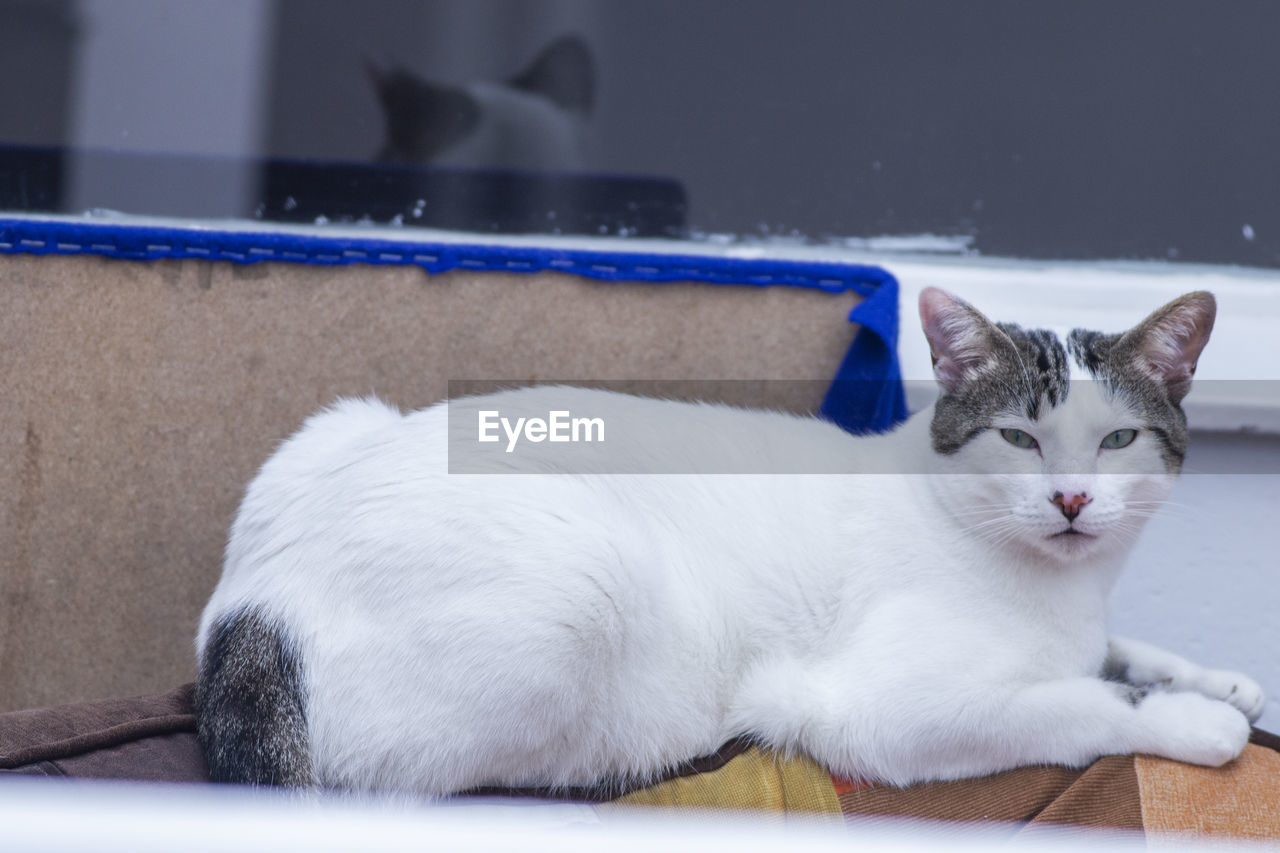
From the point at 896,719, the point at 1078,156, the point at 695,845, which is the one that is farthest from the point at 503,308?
the point at 695,845

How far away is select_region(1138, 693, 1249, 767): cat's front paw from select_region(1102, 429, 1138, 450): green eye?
0.29m

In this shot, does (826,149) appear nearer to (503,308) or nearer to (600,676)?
(503,308)

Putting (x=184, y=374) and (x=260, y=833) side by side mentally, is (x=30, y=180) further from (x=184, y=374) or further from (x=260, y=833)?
(x=260, y=833)

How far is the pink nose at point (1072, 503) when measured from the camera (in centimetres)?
107

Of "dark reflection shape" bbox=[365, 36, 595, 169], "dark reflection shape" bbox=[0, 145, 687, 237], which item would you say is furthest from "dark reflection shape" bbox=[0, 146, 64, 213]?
"dark reflection shape" bbox=[365, 36, 595, 169]

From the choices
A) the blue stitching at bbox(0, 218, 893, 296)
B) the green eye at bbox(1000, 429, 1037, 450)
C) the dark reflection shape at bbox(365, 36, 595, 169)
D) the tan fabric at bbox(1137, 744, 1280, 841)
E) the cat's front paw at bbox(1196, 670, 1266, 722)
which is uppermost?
the dark reflection shape at bbox(365, 36, 595, 169)

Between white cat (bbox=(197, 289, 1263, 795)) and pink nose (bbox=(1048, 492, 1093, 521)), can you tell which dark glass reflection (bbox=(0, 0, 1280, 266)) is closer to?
white cat (bbox=(197, 289, 1263, 795))

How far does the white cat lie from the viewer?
98 centimetres

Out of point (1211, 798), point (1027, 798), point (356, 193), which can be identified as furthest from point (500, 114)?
point (1211, 798)

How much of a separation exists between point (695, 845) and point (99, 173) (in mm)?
1658

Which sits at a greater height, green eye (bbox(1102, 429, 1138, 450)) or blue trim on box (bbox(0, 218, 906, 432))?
blue trim on box (bbox(0, 218, 906, 432))

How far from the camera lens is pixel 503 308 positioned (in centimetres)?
155

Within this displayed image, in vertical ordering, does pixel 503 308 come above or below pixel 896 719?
above

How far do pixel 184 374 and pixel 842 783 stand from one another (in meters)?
1.15
